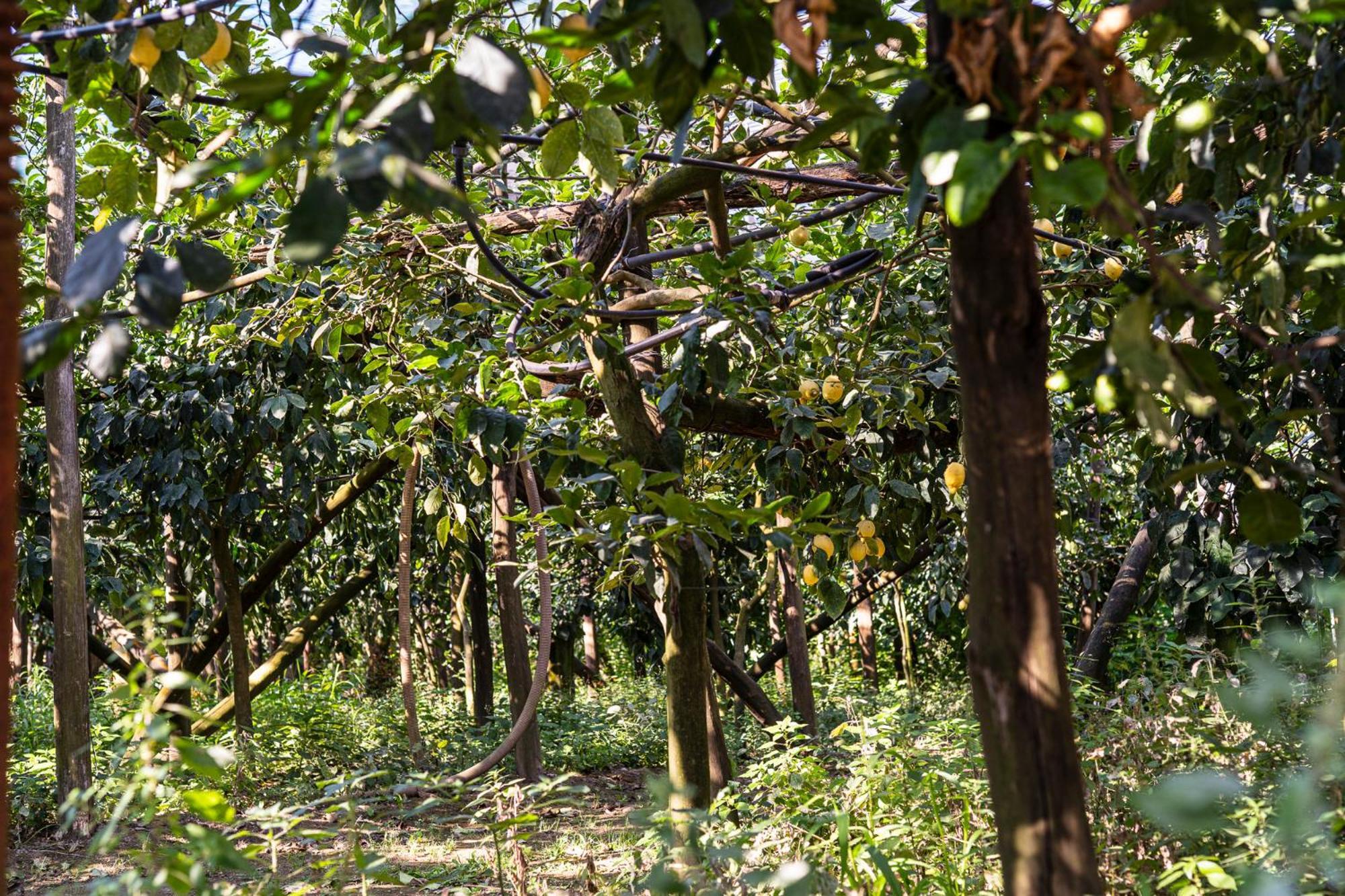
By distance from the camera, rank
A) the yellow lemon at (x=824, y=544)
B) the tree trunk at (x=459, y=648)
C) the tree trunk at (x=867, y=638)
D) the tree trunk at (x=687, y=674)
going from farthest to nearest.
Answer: the tree trunk at (x=459, y=648) → the tree trunk at (x=867, y=638) → the yellow lemon at (x=824, y=544) → the tree trunk at (x=687, y=674)

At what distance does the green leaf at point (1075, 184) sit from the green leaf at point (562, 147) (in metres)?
0.71

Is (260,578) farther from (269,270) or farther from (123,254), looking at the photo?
(123,254)

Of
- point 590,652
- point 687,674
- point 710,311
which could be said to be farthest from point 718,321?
point 590,652

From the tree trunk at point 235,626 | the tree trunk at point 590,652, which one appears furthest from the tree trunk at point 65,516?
the tree trunk at point 590,652

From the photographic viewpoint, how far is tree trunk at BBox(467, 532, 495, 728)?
7.76 metres

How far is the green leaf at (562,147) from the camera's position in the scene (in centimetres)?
133

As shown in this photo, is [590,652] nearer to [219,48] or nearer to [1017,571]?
[219,48]

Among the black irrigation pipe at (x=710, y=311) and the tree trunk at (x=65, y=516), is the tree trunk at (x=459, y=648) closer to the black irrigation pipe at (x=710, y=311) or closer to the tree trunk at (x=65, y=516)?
the tree trunk at (x=65, y=516)

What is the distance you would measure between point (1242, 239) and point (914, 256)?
40.5 inches

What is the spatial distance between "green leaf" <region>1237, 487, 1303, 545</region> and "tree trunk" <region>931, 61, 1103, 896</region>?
176 mm

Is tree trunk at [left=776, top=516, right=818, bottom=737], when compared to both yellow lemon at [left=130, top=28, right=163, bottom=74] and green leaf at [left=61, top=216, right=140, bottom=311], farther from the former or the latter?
green leaf at [left=61, top=216, right=140, bottom=311]

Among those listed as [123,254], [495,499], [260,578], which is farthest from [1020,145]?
[260,578]

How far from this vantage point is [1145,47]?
862 mm

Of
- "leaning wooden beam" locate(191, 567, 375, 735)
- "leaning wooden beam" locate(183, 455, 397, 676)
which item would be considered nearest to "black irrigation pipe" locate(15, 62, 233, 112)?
"leaning wooden beam" locate(183, 455, 397, 676)
